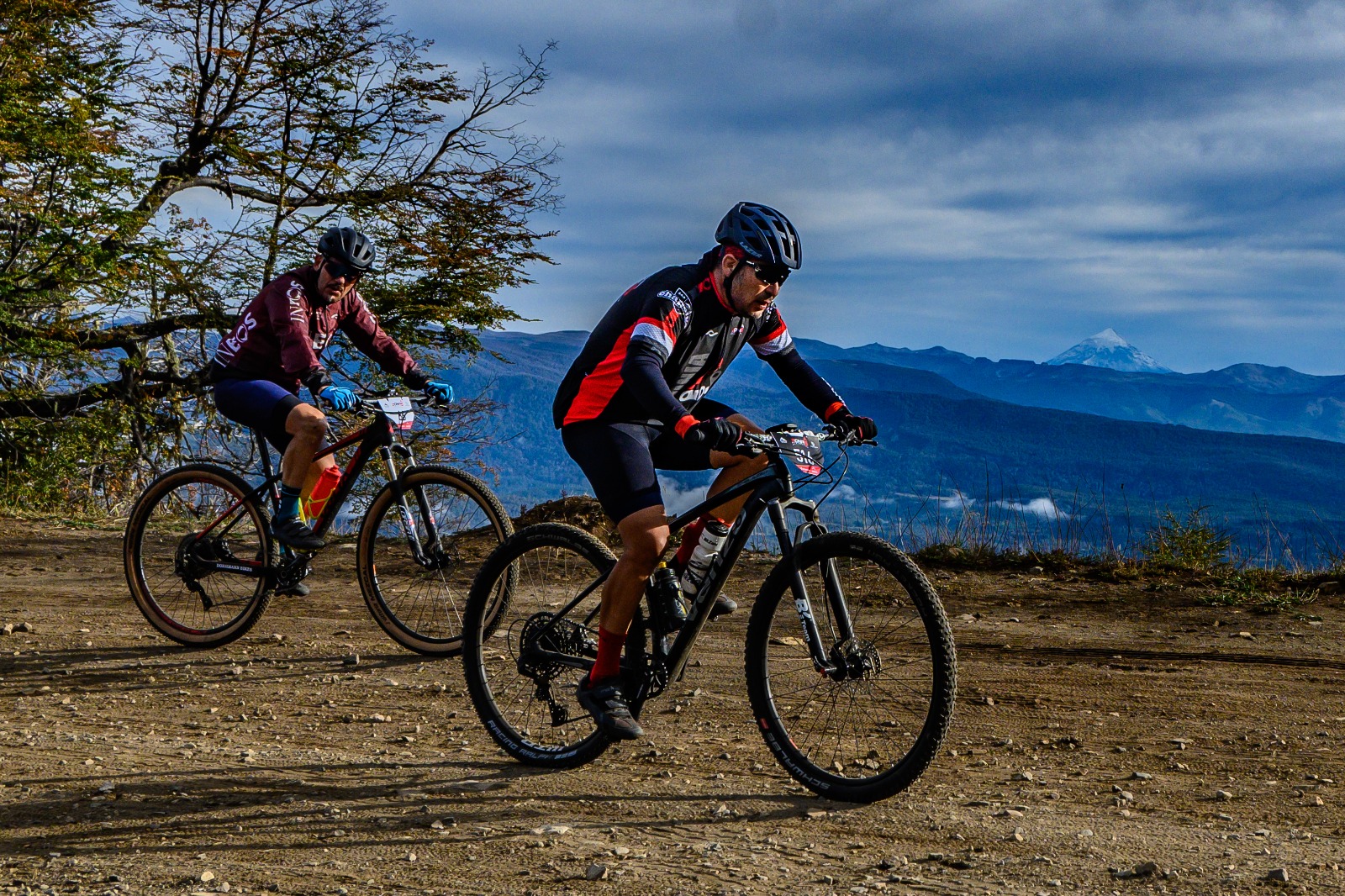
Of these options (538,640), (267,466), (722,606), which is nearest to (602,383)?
(722,606)

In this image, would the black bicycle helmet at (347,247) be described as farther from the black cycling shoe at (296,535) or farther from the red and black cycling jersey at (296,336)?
the black cycling shoe at (296,535)

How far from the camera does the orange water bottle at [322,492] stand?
706 cm

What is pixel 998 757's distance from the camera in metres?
4.81

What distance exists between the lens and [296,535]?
700cm

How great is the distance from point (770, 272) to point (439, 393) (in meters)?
3.20

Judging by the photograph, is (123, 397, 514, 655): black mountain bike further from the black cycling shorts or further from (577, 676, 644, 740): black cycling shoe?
(577, 676, 644, 740): black cycling shoe

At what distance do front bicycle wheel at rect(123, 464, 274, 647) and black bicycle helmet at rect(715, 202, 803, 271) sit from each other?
13.6 ft

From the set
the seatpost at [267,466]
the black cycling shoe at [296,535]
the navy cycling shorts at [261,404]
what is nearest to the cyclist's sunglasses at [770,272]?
the navy cycling shorts at [261,404]

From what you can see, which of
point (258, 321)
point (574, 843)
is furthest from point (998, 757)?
point (258, 321)

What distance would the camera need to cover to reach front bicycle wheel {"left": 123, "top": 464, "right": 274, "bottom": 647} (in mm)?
7219

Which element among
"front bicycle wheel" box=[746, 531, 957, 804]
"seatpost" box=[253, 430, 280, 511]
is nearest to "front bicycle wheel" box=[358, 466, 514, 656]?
"seatpost" box=[253, 430, 280, 511]

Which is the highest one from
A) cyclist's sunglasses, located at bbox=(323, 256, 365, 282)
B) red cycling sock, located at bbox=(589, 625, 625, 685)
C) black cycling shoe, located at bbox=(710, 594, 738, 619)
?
cyclist's sunglasses, located at bbox=(323, 256, 365, 282)

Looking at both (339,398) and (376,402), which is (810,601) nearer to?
(339,398)

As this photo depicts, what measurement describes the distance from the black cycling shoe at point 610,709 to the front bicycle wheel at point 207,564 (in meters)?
3.42
